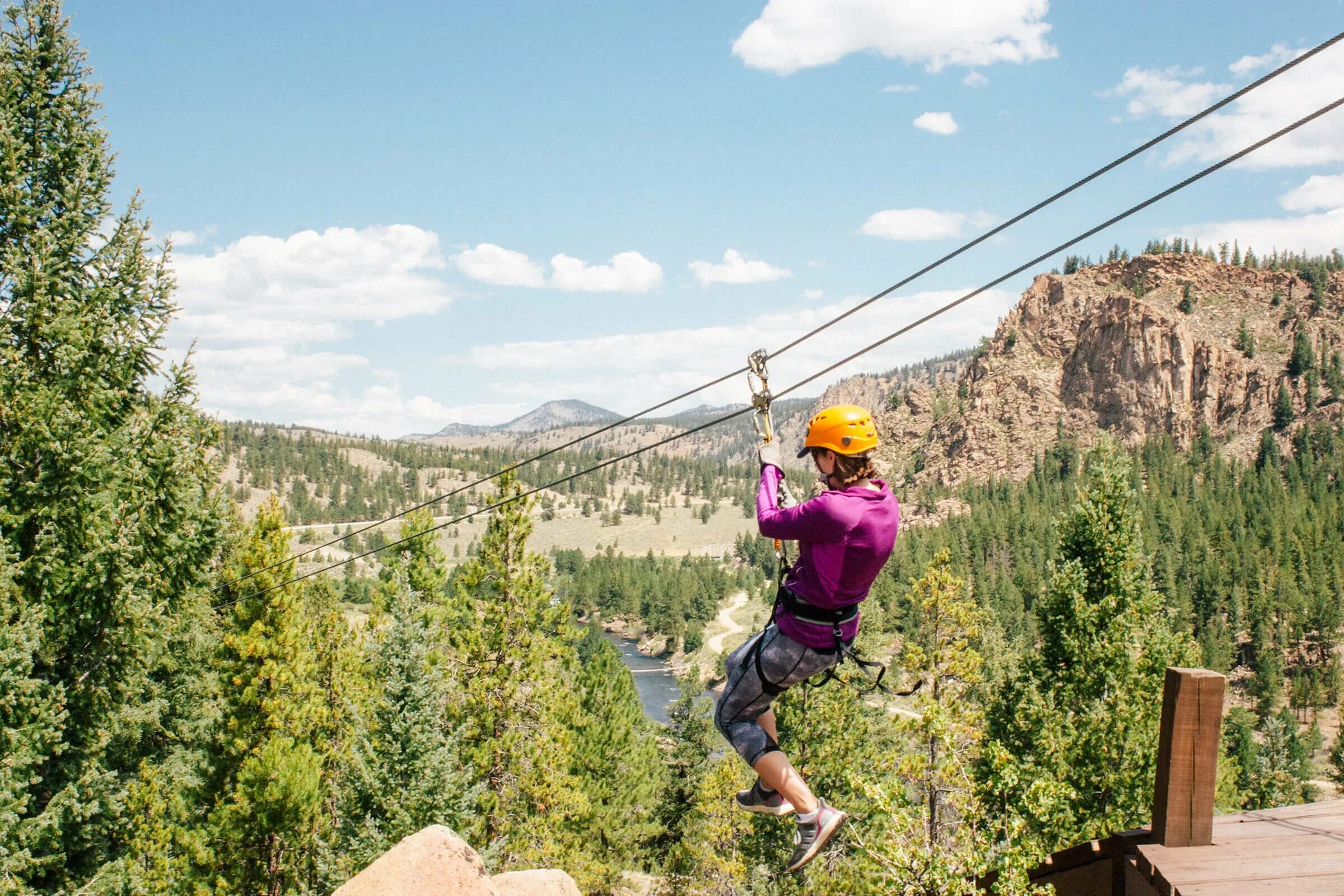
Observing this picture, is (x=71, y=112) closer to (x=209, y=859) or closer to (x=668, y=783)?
(x=209, y=859)

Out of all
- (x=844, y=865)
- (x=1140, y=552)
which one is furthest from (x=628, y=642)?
(x=1140, y=552)

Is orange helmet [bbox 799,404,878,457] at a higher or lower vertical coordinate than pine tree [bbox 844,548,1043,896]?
higher

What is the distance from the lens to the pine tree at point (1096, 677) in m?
17.0

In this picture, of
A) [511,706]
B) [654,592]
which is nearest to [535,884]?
[511,706]

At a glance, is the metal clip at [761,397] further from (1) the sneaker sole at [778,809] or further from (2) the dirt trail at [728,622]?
(2) the dirt trail at [728,622]

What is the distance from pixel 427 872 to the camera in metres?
12.4

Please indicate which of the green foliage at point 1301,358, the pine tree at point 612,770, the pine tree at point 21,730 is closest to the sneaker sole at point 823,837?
A: the pine tree at point 21,730

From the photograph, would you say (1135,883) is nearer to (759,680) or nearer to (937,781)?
(759,680)

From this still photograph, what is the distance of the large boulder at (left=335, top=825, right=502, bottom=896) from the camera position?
1206 cm

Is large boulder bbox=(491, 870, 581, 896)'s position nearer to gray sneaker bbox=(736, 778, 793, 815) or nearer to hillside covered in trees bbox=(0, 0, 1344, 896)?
hillside covered in trees bbox=(0, 0, 1344, 896)

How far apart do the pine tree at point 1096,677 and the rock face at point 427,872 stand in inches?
397

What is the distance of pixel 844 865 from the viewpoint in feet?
82.0

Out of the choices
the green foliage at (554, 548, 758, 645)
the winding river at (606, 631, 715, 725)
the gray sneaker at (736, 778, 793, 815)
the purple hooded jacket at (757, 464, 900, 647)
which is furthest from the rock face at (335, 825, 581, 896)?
the green foliage at (554, 548, 758, 645)

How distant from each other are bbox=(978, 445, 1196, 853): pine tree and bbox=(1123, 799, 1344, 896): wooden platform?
12.5 m
